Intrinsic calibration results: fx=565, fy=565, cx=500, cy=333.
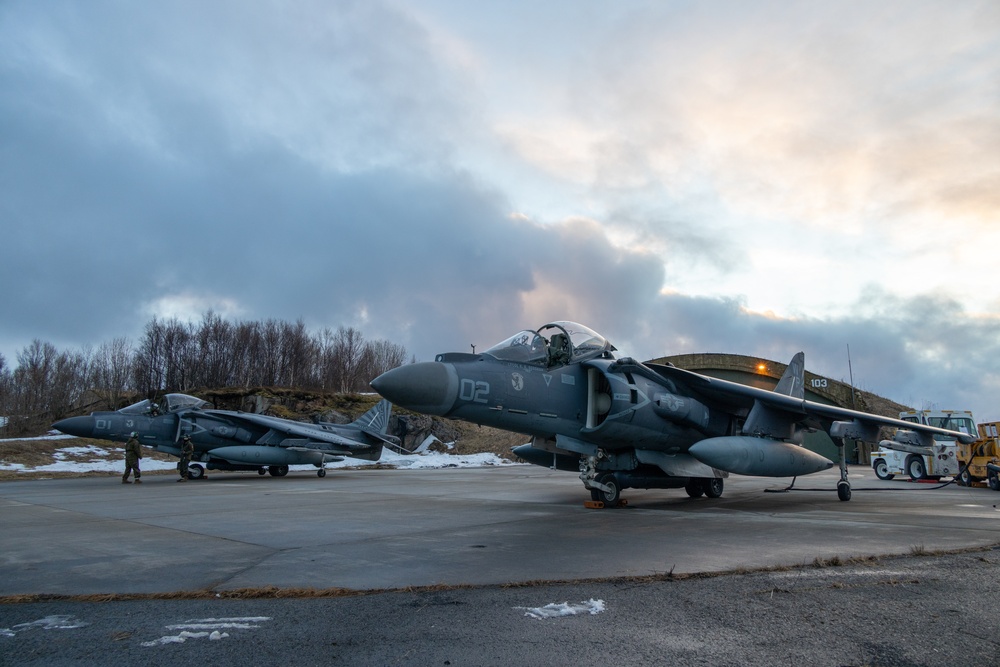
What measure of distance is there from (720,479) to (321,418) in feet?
105

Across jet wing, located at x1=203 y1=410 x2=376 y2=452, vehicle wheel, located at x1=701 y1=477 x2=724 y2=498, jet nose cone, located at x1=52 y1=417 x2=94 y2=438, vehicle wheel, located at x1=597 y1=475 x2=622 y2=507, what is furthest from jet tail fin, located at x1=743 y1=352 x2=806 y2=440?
jet nose cone, located at x1=52 y1=417 x2=94 y2=438

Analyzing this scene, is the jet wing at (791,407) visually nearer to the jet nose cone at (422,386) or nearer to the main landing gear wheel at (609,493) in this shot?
the main landing gear wheel at (609,493)

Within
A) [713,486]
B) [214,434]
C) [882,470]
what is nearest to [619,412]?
[713,486]

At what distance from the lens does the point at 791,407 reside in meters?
10.6

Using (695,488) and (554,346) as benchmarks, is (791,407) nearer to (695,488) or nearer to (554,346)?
(695,488)

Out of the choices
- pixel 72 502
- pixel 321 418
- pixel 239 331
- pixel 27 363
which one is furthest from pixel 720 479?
pixel 27 363

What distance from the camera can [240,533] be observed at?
23.4 ft

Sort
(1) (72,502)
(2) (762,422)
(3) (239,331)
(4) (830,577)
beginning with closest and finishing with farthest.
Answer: (4) (830,577) < (2) (762,422) < (1) (72,502) < (3) (239,331)

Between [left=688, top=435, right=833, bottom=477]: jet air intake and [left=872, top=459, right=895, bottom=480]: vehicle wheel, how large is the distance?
1473 centimetres

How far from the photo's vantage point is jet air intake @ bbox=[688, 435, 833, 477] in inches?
370

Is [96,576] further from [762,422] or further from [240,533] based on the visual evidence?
[762,422]

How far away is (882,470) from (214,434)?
2546cm

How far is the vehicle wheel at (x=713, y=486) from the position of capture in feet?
40.6

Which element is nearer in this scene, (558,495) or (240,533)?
(240,533)
